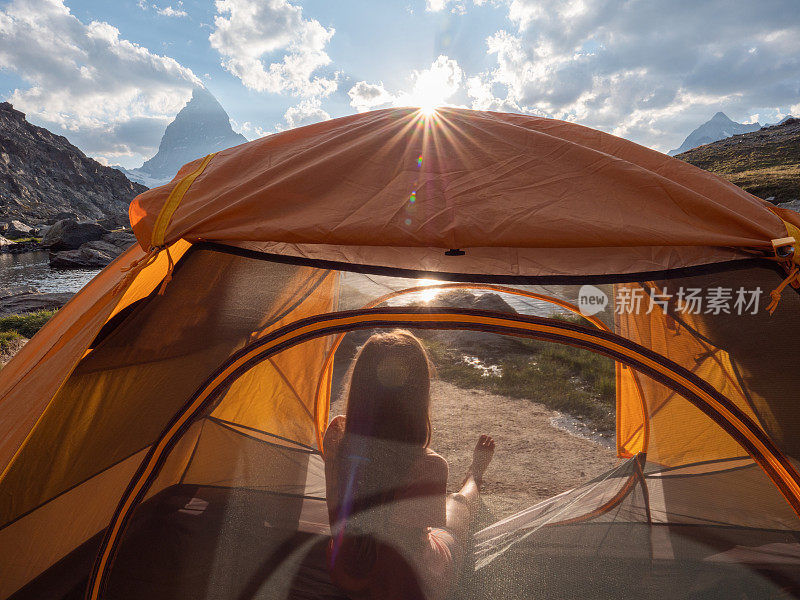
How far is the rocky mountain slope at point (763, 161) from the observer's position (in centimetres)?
2633

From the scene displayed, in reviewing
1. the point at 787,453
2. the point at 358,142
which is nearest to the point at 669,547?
the point at 787,453

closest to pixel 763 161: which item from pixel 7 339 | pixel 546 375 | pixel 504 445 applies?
pixel 546 375

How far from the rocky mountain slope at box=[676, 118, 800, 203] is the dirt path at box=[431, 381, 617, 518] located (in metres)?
28.5

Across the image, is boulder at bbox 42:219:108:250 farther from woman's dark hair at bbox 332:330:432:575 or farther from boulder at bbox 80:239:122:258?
woman's dark hair at bbox 332:330:432:575

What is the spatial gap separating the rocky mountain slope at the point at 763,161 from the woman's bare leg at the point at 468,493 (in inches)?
1132

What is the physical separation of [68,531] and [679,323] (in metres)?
2.38

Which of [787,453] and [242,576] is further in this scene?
[242,576]

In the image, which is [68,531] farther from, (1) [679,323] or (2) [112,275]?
(1) [679,323]

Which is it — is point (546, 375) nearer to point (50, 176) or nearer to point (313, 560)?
point (313, 560)

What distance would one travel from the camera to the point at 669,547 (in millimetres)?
1522

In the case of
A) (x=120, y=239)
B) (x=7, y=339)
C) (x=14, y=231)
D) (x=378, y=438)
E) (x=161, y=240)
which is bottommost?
(x=7, y=339)

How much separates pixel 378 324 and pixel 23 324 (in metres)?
7.65

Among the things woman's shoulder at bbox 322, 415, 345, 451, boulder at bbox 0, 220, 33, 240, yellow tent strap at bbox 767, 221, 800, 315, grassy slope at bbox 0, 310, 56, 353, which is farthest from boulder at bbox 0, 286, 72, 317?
boulder at bbox 0, 220, 33, 240

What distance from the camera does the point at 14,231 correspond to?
3100 centimetres
